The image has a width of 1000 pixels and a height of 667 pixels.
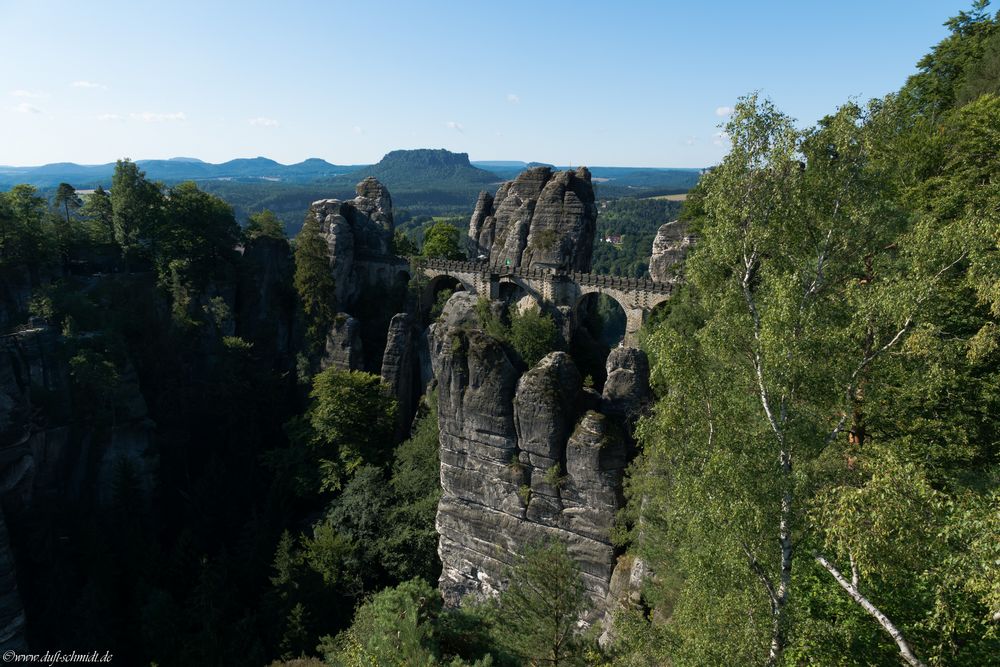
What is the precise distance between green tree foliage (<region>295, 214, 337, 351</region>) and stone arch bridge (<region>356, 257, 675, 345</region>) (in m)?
5.65

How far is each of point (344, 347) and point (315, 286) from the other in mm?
4964

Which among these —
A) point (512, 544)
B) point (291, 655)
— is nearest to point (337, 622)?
point (291, 655)

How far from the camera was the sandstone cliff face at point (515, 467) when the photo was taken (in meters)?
20.4

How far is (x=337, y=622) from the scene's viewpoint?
2488 centimetres

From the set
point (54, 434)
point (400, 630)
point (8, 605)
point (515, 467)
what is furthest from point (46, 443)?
point (400, 630)

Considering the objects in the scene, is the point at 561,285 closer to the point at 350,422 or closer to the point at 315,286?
the point at 315,286

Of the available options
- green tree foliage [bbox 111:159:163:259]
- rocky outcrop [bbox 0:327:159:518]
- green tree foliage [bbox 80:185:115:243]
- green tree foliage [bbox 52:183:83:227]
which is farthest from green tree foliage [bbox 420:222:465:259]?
green tree foliage [bbox 52:183:83:227]

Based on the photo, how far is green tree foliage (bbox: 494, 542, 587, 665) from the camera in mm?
15508

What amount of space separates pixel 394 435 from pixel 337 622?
10017mm

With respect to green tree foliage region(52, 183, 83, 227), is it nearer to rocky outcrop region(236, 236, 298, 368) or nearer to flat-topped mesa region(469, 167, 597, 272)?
rocky outcrop region(236, 236, 298, 368)

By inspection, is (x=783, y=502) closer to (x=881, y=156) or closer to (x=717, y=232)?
(x=717, y=232)

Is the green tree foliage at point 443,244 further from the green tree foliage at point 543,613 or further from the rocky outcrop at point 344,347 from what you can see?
the green tree foliage at point 543,613

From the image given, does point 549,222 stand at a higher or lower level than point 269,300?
higher

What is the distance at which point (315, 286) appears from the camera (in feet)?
125
